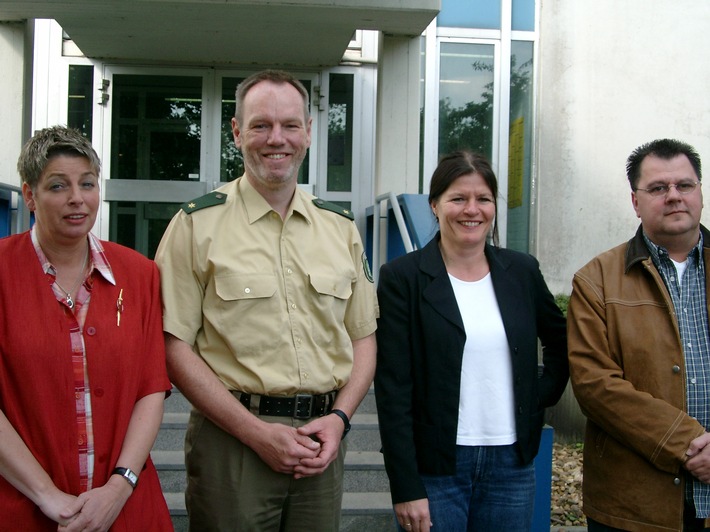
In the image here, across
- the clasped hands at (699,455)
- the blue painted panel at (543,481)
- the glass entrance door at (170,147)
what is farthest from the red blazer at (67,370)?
the glass entrance door at (170,147)

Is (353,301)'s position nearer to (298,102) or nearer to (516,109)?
(298,102)

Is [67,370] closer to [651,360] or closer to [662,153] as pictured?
[651,360]

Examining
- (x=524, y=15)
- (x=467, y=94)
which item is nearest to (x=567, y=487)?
(x=467, y=94)

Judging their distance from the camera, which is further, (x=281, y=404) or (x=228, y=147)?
(x=228, y=147)

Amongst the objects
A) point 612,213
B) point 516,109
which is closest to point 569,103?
point 516,109

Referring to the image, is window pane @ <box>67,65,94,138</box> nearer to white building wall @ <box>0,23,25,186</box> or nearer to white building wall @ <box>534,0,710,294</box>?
white building wall @ <box>0,23,25,186</box>

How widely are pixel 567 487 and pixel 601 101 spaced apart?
4722mm

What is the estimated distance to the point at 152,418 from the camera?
6.89 feet

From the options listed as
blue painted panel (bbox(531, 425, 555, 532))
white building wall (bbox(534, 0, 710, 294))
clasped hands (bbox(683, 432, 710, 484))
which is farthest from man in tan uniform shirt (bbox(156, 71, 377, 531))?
white building wall (bbox(534, 0, 710, 294))

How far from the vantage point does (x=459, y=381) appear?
2287 millimetres

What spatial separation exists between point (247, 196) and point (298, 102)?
34 centimetres

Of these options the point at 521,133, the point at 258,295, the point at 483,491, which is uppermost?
the point at 521,133

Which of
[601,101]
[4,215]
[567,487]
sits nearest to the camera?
[567,487]

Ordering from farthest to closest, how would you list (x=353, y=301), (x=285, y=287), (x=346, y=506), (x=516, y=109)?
(x=516, y=109)
(x=346, y=506)
(x=353, y=301)
(x=285, y=287)
